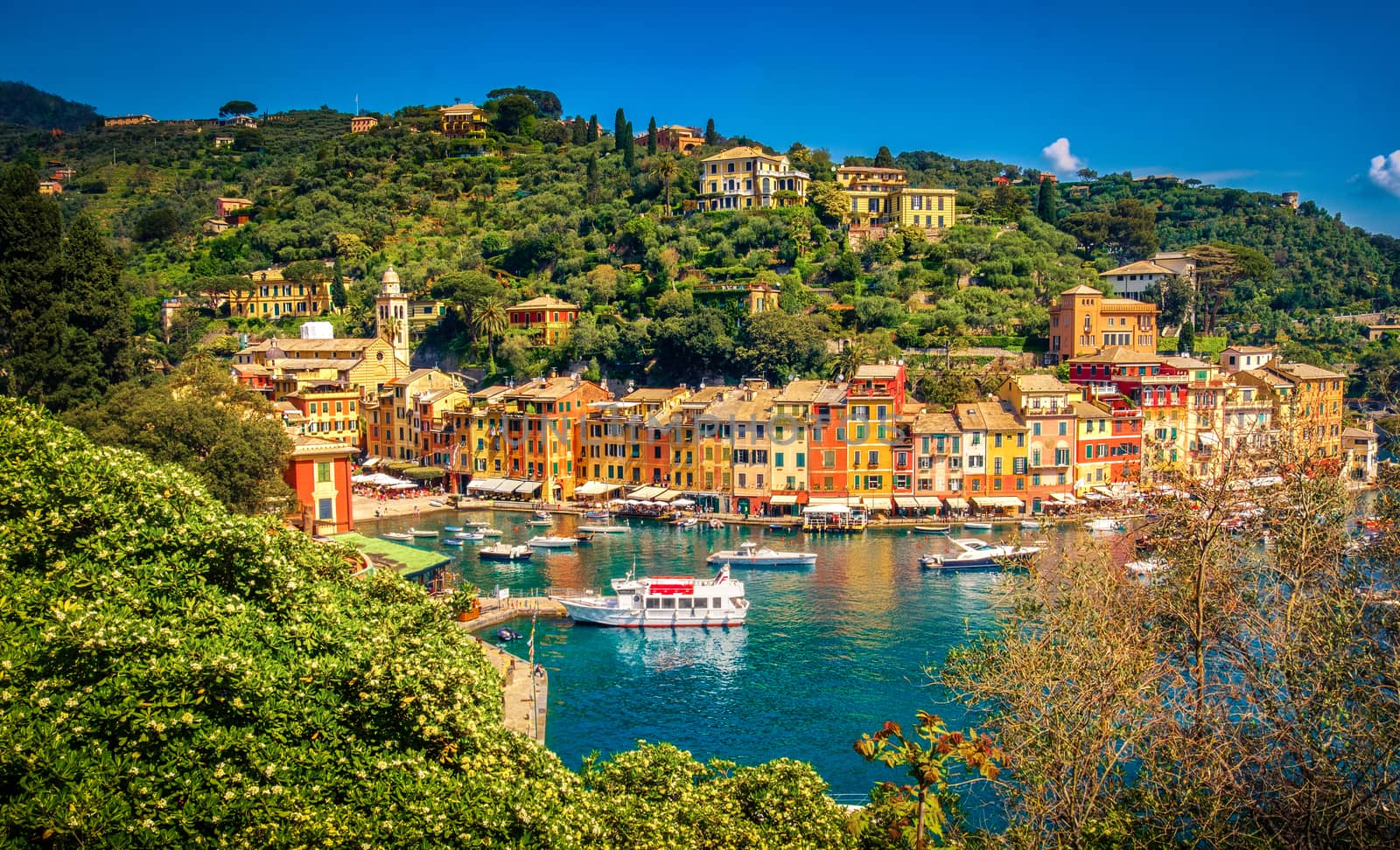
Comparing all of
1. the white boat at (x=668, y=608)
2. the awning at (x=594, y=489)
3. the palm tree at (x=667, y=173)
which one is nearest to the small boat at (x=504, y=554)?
the white boat at (x=668, y=608)

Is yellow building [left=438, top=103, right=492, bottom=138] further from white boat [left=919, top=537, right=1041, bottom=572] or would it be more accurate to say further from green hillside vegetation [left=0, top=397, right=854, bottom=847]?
green hillside vegetation [left=0, top=397, right=854, bottom=847]

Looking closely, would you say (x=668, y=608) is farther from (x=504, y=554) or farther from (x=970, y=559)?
(x=970, y=559)

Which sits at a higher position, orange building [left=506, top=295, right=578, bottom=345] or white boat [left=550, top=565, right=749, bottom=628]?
orange building [left=506, top=295, right=578, bottom=345]

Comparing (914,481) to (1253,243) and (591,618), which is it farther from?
(1253,243)

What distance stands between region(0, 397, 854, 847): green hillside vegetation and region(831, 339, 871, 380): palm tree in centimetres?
4887

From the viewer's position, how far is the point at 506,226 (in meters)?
97.4

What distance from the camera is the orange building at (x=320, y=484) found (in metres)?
38.8

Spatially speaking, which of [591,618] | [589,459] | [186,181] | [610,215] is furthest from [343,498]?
[186,181]

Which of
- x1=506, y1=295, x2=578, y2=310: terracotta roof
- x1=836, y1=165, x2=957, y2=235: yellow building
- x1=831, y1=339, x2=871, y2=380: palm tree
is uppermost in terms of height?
x1=836, y1=165, x2=957, y2=235: yellow building

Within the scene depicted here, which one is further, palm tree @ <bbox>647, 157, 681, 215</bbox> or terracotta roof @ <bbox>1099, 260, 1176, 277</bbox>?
palm tree @ <bbox>647, 157, 681, 215</bbox>

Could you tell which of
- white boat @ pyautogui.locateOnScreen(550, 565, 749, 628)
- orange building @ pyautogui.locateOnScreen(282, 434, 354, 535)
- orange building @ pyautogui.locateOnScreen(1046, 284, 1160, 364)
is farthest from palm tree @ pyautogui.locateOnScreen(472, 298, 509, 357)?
white boat @ pyautogui.locateOnScreen(550, 565, 749, 628)

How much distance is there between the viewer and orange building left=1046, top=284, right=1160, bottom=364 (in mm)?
67938

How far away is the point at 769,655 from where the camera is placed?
104 feet

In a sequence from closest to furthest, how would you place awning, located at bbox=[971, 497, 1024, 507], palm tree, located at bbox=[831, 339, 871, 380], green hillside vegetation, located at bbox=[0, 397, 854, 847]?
green hillside vegetation, located at bbox=[0, 397, 854, 847] → awning, located at bbox=[971, 497, 1024, 507] → palm tree, located at bbox=[831, 339, 871, 380]
